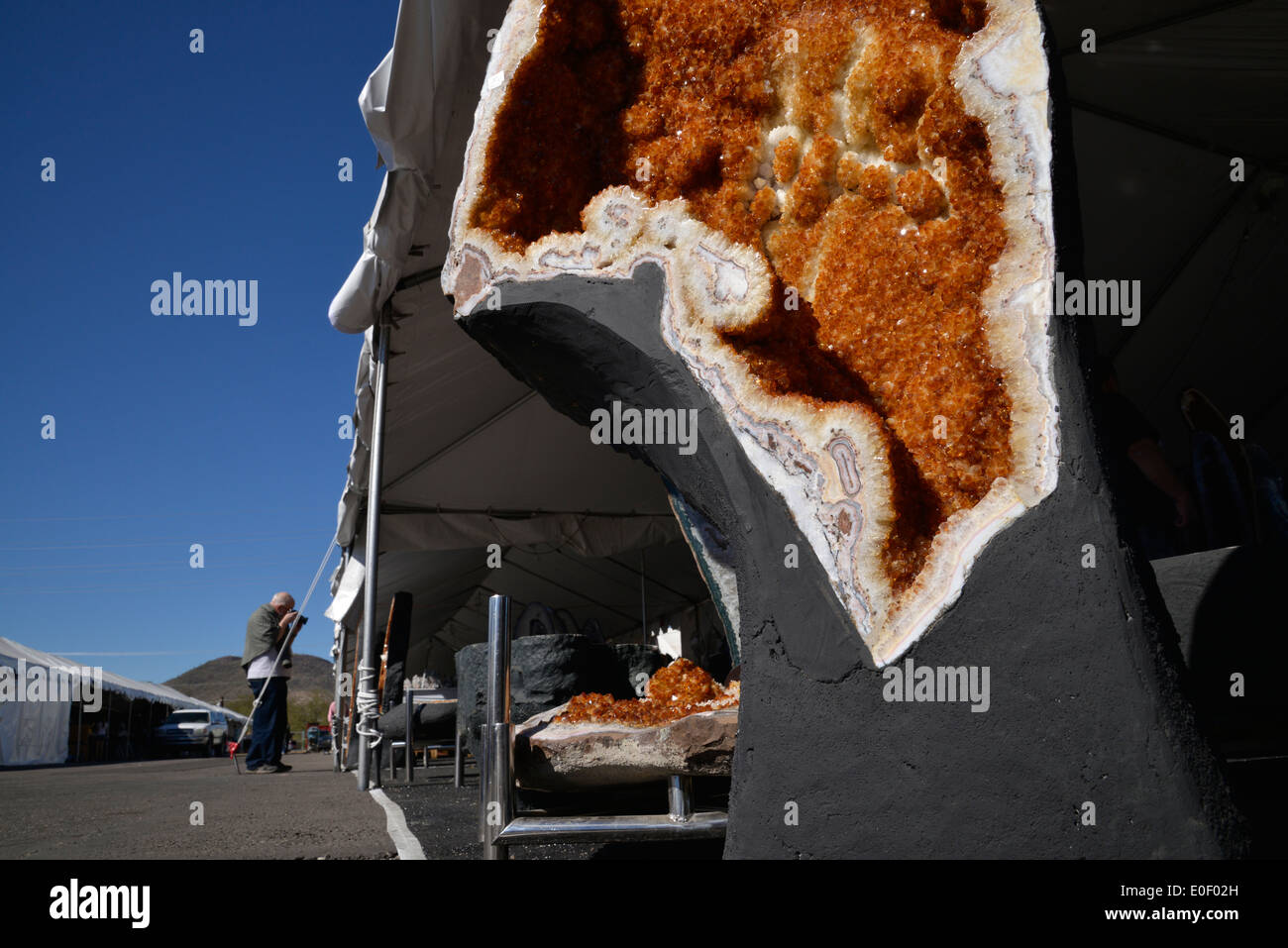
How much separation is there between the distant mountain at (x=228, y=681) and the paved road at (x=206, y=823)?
93345 millimetres

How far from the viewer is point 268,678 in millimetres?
7141

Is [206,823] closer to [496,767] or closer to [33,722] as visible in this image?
[496,767]

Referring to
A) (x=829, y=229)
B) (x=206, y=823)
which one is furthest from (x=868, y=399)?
(x=206, y=823)

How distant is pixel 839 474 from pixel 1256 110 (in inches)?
166

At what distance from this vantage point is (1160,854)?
1428 mm

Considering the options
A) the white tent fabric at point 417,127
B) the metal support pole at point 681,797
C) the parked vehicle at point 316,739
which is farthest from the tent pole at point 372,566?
the parked vehicle at point 316,739

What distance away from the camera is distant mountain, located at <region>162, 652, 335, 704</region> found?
96.8 metres

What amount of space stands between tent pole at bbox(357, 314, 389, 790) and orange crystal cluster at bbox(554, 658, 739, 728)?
3261 mm

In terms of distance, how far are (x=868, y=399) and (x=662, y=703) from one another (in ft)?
3.25
